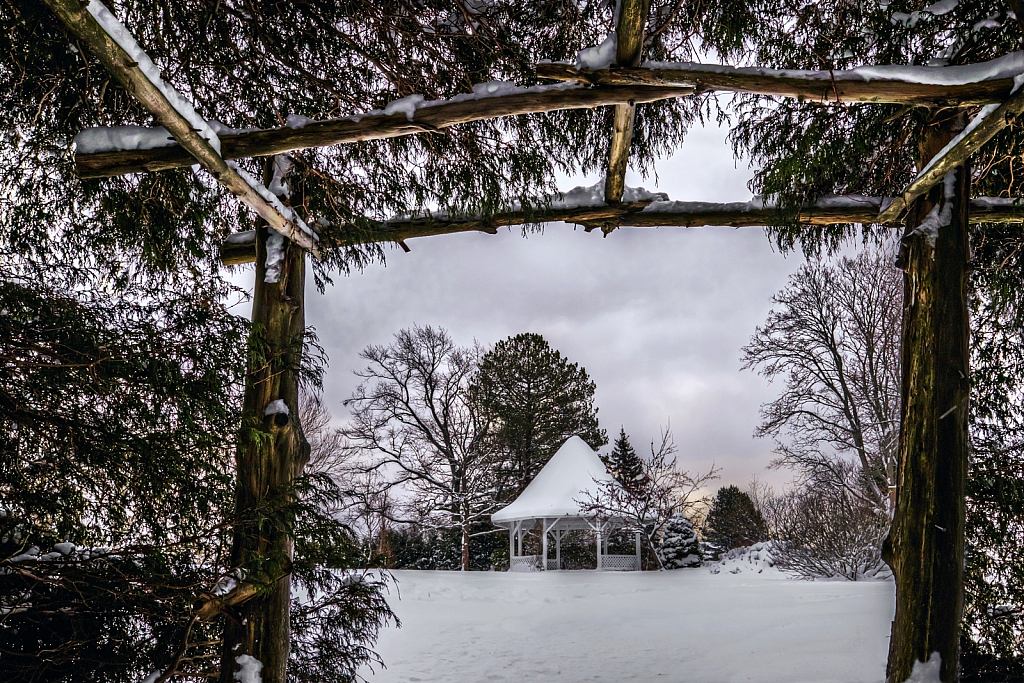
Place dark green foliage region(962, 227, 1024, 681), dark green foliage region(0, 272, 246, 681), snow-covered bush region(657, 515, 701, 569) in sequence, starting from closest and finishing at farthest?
dark green foliage region(0, 272, 246, 681), dark green foliage region(962, 227, 1024, 681), snow-covered bush region(657, 515, 701, 569)

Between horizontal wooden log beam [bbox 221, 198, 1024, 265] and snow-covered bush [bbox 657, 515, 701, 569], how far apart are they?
13700 millimetres

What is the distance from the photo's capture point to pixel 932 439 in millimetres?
3387

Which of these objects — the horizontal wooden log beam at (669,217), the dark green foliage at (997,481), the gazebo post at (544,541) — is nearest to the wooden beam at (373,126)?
the horizontal wooden log beam at (669,217)

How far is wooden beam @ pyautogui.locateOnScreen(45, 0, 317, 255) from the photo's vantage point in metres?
2.15

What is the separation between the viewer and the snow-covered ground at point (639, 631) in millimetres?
5762

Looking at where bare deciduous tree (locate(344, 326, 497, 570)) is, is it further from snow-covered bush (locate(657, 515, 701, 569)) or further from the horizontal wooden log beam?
the horizontal wooden log beam

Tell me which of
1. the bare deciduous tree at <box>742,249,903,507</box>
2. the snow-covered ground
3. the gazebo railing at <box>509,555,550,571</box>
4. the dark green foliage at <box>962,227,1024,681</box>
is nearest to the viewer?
the dark green foliage at <box>962,227,1024,681</box>

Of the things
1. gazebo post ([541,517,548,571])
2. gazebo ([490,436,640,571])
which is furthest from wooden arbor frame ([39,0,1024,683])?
gazebo post ([541,517,548,571])

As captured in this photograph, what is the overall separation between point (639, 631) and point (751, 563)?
8.80 metres

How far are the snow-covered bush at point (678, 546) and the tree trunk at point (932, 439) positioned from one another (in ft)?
44.9

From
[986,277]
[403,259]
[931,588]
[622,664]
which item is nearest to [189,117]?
[931,588]

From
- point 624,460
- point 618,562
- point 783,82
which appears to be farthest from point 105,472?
point 624,460

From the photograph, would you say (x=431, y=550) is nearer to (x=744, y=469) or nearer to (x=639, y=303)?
(x=639, y=303)

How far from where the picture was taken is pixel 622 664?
6.50m
